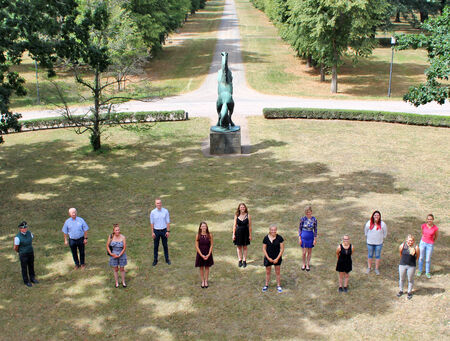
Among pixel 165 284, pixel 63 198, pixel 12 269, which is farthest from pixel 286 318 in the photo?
pixel 63 198

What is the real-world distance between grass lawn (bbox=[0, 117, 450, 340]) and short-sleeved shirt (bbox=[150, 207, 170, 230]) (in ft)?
4.03

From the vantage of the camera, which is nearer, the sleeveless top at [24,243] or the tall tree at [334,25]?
the sleeveless top at [24,243]

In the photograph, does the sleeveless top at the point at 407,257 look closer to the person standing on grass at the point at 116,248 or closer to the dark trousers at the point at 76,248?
the person standing on grass at the point at 116,248

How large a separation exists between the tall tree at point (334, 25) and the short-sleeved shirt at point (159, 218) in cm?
2651

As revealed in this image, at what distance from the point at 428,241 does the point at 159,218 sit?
6.84 metres

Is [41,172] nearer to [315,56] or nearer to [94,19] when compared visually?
[94,19]

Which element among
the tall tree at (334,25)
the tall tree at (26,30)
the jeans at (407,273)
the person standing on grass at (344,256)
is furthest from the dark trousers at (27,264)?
the tall tree at (334,25)

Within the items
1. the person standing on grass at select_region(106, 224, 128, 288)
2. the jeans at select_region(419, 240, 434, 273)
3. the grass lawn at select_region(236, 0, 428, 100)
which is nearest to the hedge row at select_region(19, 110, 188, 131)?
the grass lawn at select_region(236, 0, 428, 100)

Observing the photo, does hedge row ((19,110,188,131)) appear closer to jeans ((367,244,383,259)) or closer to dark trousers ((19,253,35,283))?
dark trousers ((19,253,35,283))

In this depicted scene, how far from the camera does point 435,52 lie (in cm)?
1430

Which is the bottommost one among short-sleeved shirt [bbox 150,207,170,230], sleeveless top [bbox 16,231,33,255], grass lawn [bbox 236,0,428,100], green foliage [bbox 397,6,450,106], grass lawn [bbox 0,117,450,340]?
grass lawn [bbox 0,117,450,340]

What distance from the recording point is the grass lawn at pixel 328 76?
40188mm

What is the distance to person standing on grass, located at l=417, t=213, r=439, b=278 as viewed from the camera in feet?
38.1

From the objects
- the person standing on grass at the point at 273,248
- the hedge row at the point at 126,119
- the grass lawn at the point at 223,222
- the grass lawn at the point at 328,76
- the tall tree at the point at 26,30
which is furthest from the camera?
the grass lawn at the point at 328,76
